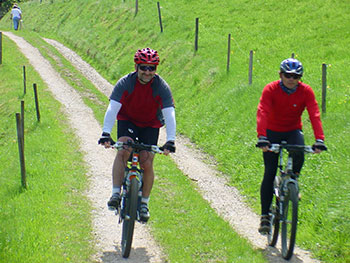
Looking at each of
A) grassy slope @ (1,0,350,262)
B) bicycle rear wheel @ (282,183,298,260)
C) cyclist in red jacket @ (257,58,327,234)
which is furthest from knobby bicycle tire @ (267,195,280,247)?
grassy slope @ (1,0,350,262)

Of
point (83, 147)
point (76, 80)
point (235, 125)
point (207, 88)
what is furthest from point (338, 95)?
point (76, 80)

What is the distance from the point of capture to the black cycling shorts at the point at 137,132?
6.58 meters

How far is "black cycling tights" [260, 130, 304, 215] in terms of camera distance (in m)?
6.45

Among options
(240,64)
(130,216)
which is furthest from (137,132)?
(240,64)

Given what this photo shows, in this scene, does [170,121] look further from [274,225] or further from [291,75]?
[274,225]

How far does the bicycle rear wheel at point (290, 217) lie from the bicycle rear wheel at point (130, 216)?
195 centimetres

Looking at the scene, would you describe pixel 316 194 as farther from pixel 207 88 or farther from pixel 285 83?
pixel 207 88

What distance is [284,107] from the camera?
6.39 meters

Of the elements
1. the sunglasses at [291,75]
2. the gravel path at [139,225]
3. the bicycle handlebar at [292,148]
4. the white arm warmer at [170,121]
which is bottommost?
the gravel path at [139,225]

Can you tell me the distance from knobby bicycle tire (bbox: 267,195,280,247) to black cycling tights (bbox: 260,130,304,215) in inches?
4.7

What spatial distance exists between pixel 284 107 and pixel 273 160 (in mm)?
762

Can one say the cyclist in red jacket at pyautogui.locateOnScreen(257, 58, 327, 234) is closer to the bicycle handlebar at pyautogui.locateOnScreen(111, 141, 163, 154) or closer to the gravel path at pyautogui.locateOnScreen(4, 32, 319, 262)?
the bicycle handlebar at pyautogui.locateOnScreen(111, 141, 163, 154)

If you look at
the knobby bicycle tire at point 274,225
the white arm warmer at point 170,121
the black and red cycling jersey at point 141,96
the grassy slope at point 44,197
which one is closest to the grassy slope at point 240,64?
the knobby bicycle tire at point 274,225

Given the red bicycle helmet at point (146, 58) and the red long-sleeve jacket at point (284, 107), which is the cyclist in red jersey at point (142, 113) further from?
the red long-sleeve jacket at point (284, 107)
